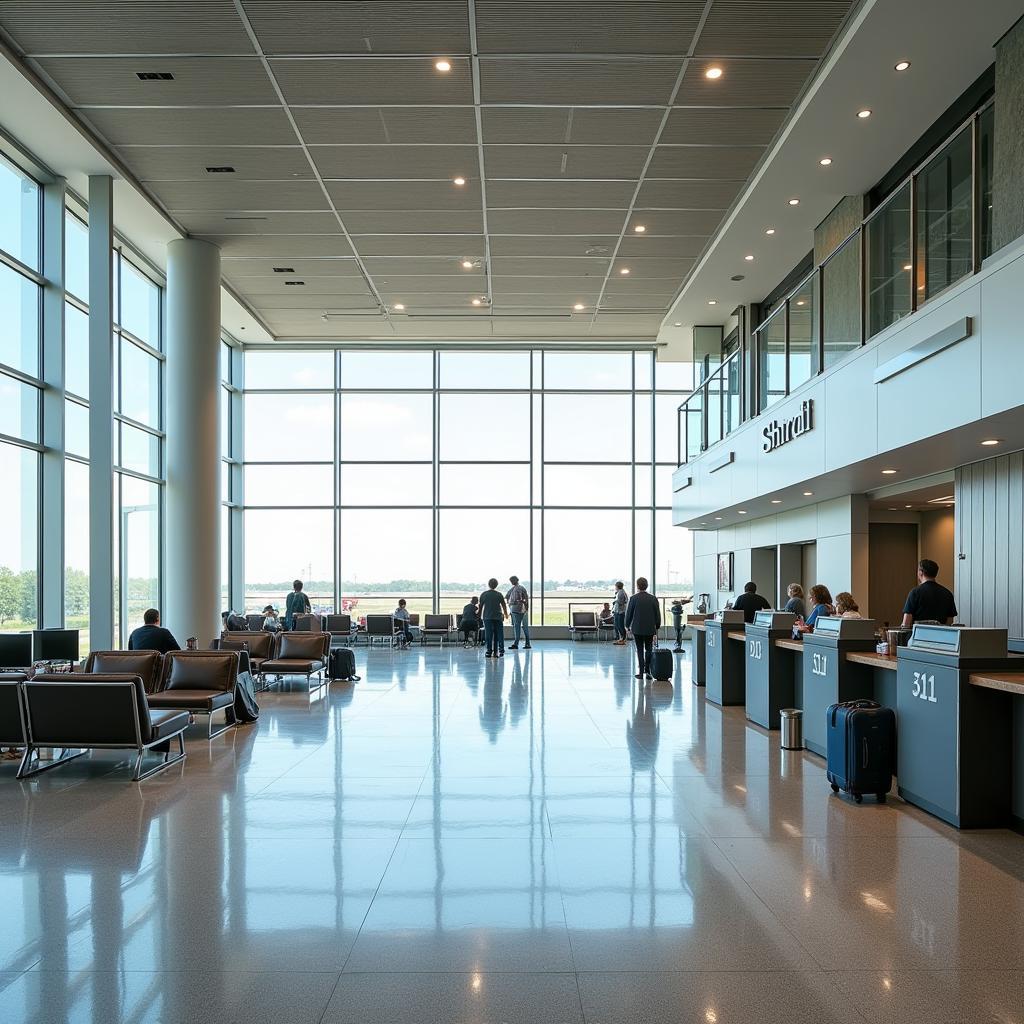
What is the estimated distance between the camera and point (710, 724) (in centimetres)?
1053

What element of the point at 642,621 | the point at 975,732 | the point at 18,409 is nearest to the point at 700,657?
the point at 642,621

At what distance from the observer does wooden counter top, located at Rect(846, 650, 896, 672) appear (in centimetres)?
739

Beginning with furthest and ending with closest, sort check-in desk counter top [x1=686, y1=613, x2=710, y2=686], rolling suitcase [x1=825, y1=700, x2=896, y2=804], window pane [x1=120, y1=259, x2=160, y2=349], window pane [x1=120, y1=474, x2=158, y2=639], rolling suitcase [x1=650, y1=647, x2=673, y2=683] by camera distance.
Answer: window pane [x1=120, y1=259, x2=160, y2=349]
window pane [x1=120, y1=474, x2=158, y2=639]
rolling suitcase [x1=650, y1=647, x2=673, y2=683]
check-in desk counter top [x1=686, y1=613, x2=710, y2=686]
rolling suitcase [x1=825, y1=700, x2=896, y2=804]

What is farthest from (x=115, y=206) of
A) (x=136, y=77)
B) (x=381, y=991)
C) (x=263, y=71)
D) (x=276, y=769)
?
(x=381, y=991)

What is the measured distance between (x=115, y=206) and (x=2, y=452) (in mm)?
4371

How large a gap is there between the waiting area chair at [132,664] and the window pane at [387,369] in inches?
591

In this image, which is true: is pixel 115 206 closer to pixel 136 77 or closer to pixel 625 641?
pixel 136 77

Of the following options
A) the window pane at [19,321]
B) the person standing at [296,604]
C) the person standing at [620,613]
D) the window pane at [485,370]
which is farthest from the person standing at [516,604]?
the window pane at [19,321]

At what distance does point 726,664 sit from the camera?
12.1 meters

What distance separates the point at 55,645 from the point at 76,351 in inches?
218

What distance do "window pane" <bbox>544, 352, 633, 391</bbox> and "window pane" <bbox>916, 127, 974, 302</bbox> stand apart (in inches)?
615

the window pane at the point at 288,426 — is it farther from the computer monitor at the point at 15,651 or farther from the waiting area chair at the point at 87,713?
the waiting area chair at the point at 87,713

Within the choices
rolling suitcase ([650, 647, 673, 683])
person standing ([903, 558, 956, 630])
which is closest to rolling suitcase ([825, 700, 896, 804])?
person standing ([903, 558, 956, 630])

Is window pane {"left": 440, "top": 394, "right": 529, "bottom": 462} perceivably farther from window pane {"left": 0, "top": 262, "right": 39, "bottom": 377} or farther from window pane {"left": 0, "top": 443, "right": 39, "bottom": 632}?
window pane {"left": 0, "top": 443, "right": 39, "bottom": 632}
